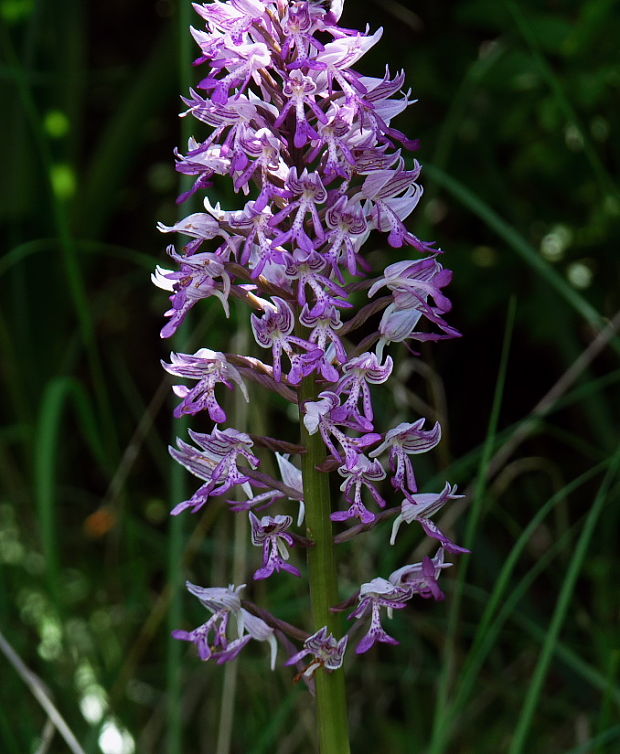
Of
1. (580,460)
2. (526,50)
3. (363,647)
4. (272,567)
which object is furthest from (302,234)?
(580,460)

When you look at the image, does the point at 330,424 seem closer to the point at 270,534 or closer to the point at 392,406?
the point at 270,534

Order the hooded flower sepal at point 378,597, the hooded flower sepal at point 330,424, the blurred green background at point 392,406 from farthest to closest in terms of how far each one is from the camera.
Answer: the blurred green background at point 392,406 → the hooded flower sepal at point 378,597 → the hooded flower sepal at point 330,424

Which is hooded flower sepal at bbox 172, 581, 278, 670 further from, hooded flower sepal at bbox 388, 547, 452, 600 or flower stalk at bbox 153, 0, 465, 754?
hooded flower sepal at bbox 388, 547, 452, 600

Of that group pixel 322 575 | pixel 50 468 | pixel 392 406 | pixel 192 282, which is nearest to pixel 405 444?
pixel 322 575

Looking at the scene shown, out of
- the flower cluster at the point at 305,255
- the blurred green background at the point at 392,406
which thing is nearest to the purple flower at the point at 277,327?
the flower cluster at the point at 305,255

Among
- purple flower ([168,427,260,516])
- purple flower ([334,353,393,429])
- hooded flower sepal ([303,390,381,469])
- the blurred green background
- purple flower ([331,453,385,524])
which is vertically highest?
purple flower ([334,353,393,429])

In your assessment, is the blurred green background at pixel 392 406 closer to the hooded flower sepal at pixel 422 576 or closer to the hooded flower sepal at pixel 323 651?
the hooded flower sepal at pixel 422 576

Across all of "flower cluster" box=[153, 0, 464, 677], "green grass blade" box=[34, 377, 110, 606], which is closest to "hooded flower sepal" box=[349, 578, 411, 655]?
"flower cluster" box=[153, 0, 464, 677]
